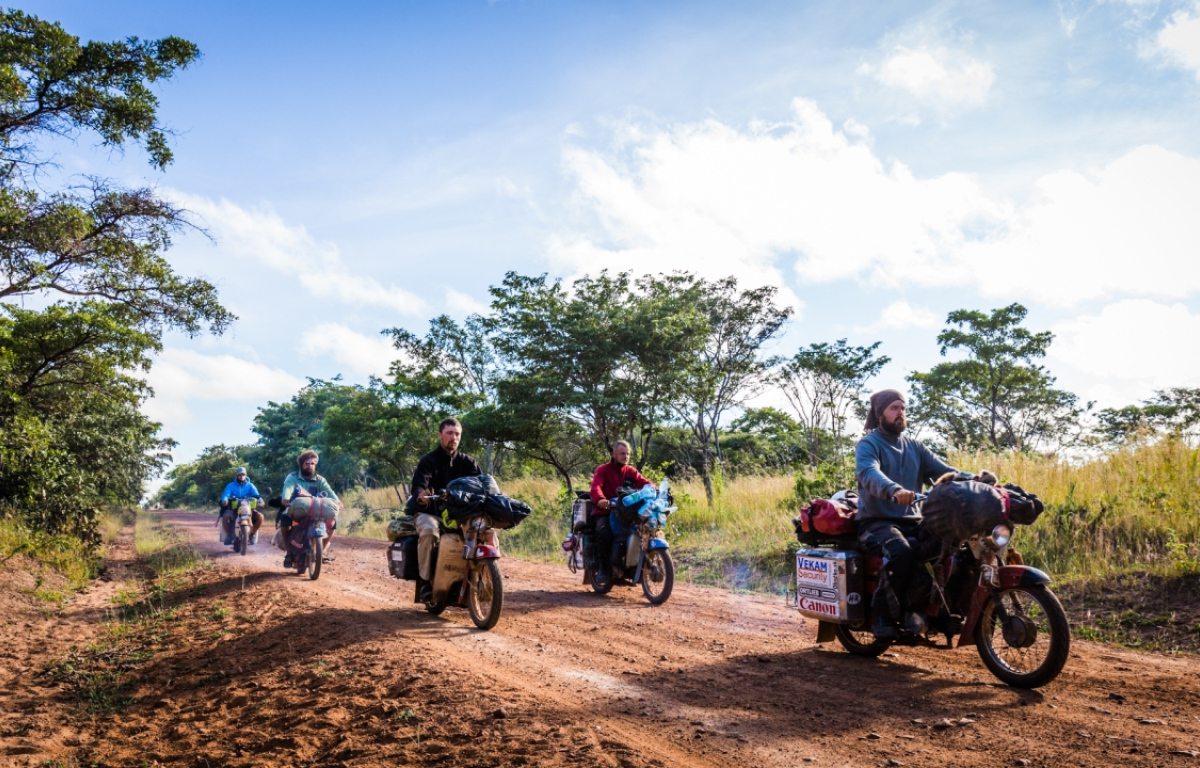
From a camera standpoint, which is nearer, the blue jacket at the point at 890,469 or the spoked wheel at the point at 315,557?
the blue jacket at the point at 890,469

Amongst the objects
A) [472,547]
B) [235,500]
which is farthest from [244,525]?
[472,547]

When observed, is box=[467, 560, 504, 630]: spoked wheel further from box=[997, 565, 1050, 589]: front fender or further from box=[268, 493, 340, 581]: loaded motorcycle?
box=[268, 493, 340, 581]: loaded motorcycle

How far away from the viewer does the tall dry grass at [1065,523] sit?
8070 mm

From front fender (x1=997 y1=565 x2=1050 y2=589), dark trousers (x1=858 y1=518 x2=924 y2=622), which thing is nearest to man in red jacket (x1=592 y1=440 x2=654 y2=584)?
dark trousers (x1=858 y1=518 x2=924 y2=622)

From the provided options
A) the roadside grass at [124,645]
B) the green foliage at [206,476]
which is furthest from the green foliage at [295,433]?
the roadside grass at [124,645]

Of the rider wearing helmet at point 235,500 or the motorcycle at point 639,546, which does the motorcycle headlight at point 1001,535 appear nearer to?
the motorcycle at point 639,546

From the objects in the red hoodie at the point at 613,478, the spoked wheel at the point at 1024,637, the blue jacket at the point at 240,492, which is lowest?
the spoked wheel at the point at 1024,637

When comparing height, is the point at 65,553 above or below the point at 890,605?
below

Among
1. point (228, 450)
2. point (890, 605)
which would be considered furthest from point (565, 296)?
point (228, 450)

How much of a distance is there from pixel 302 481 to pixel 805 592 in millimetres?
8860

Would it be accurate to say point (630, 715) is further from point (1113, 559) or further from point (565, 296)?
point (565, 296)

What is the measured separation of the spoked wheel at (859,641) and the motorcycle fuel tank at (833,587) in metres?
0.16

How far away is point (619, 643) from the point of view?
6.59 m

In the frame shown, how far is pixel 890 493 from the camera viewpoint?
5.31m
